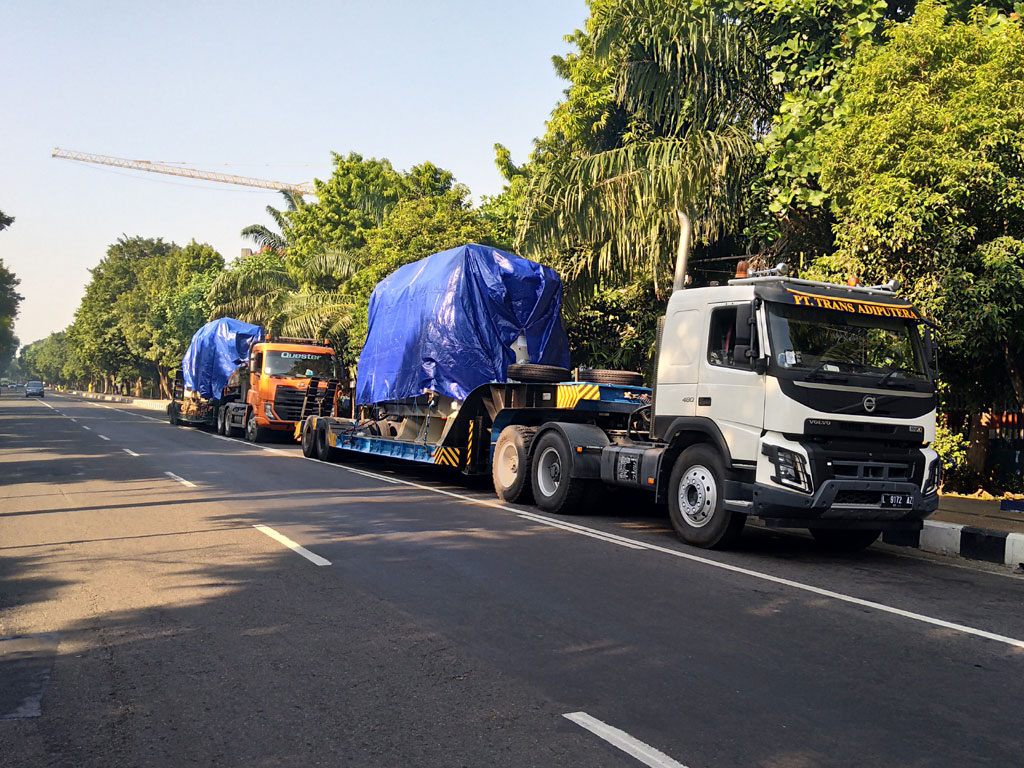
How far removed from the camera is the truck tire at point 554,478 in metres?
11.9

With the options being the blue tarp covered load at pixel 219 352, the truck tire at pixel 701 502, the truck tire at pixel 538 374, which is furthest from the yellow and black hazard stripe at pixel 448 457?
the blue tarp covered load at pixel 219 352

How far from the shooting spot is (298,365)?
87.1 ft

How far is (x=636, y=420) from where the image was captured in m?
12.1

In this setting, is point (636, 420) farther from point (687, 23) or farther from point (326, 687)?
point (687, 23)

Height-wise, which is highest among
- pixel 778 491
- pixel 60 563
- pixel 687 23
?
pixel 687 23

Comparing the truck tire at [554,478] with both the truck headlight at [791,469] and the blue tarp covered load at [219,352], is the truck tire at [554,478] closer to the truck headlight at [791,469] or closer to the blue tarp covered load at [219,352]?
the truck headlight at [791,469]

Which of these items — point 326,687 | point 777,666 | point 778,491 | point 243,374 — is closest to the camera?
point 326,687

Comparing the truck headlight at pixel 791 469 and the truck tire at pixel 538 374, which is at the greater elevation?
the truck tire at pixel 538 374

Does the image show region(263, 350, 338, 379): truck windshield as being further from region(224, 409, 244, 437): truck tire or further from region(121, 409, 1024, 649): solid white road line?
region(121, 409, 1024, 649): solid white road line

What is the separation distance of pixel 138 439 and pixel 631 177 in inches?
614

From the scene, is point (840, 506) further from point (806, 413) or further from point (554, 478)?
point (554, 478)

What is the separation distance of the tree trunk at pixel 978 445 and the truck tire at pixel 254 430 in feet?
59.5

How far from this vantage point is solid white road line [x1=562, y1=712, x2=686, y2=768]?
13.0 ft

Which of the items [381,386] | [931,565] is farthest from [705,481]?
[381,386]
